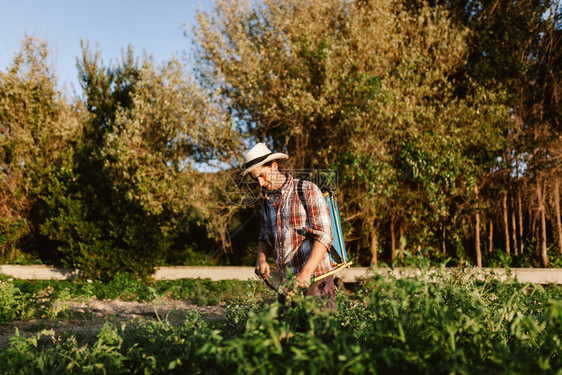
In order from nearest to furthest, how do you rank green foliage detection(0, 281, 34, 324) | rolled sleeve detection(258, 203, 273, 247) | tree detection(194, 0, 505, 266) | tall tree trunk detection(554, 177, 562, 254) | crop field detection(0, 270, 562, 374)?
crop field detection(0, 270, 562, 374) < rolled sleeve detection(258, 203, 273, 247) < green foliage detection(0, 281, 34, 324) < tree detection(194, 0, 505, 266) < tall tree trunk detection(554, 177, 562, 254)

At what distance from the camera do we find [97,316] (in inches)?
256

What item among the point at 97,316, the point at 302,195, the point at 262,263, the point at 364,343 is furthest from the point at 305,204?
the point at 97,316

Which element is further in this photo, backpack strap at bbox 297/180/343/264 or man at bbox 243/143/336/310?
backpack strap at bbox 297/180/343/264

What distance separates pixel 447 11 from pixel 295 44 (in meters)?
4.00

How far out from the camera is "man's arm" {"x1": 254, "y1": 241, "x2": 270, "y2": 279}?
3.10 meters

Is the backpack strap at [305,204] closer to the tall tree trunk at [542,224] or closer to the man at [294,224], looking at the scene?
the man at [294,224]

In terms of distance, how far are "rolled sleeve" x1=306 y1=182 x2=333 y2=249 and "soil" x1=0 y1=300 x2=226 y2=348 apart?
2386 mm

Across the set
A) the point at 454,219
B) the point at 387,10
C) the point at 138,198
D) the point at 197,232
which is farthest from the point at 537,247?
the point at 138,198

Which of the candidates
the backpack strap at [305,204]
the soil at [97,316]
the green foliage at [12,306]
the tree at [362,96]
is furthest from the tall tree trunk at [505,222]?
the green foliage at [12,306]

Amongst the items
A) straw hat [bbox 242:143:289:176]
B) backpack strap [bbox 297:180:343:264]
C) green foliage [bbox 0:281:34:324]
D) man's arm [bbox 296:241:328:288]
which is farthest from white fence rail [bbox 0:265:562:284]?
man's arm [bbox 296:241:328:288]

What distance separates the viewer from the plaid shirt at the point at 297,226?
2.87m

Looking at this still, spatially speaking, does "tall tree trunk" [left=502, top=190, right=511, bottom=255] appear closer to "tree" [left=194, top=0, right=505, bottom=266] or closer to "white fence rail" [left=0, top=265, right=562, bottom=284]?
"tree" [left=194, top=0, right=505, bottom=266]

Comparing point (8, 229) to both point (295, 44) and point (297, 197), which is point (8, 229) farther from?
point (297, 197)

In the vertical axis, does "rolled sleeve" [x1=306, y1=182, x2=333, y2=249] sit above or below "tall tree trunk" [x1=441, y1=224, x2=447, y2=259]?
above
